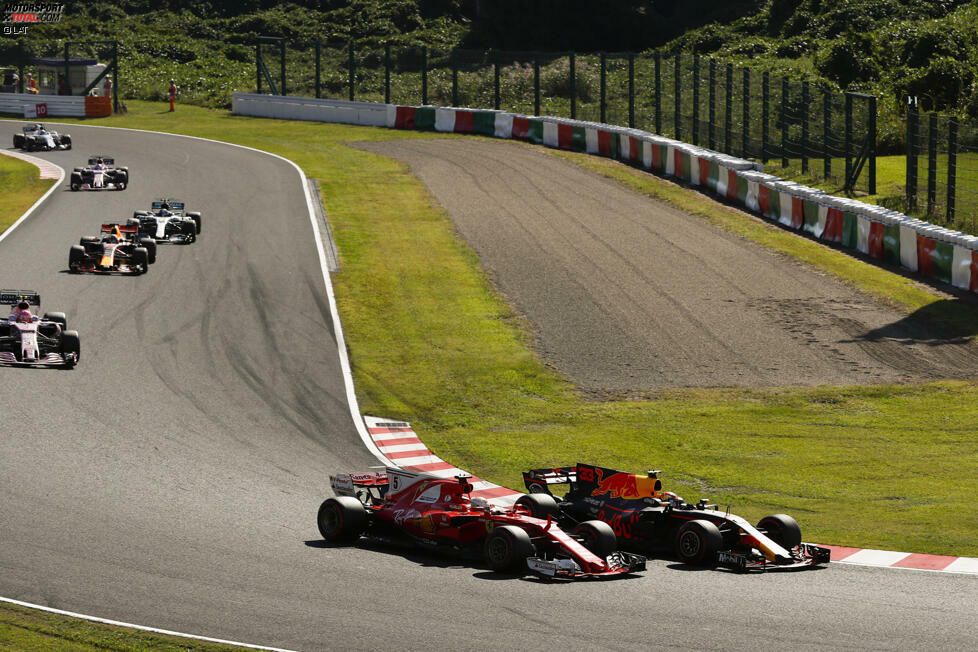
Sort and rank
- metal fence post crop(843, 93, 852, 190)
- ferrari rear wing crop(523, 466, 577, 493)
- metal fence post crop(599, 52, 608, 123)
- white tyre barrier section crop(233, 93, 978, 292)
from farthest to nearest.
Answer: metal fence post crop(599, 52, 608, 123), metal fence post crop(843, 93, 852, 190), white tyre barrier section crop(233, 93, 978, 292), ferrari rear wing crop(523, 466, 577, 493)

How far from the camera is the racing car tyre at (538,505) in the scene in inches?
530

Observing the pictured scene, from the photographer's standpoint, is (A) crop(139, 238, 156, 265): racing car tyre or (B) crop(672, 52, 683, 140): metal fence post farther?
(B) crop(672, 52, 683, 140): metal fence post

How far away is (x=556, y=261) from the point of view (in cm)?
2995

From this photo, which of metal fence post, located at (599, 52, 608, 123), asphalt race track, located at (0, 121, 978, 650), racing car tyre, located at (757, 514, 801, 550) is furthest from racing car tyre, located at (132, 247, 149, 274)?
metal fence post, located at (599, 52, 608, 123)

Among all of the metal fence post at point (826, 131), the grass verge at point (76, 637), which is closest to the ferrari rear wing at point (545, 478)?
the grass verge at point (76, 637)

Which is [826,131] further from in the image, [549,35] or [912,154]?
[549,35]

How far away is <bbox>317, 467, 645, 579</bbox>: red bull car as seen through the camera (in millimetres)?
12102

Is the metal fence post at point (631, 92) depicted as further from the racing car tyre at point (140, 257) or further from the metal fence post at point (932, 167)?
the racing car tyre at point (140, 257)

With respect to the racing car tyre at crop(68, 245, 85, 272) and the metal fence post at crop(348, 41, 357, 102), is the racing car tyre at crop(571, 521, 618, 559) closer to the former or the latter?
the racing car tyre at crop(68, 245, 85, 272)

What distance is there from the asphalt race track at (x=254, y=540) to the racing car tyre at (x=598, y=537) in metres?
0.46

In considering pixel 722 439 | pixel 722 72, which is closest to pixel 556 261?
pixel 722 439

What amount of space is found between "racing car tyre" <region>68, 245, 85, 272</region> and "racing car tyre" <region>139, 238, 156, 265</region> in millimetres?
1485

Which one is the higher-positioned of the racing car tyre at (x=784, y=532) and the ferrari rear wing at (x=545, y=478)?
the ferrari rear wing at (x=545, y=478)

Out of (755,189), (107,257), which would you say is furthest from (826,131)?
(107,257)
